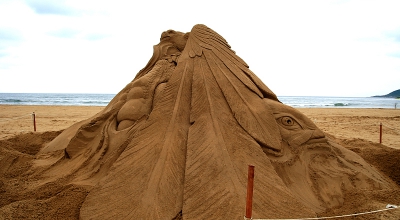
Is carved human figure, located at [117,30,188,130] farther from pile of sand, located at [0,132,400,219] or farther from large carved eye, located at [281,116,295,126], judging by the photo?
large carved eye, located at [281,116,295,126]

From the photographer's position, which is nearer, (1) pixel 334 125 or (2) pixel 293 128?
(2) pixel 293 128

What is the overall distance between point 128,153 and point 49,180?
113 centimetres

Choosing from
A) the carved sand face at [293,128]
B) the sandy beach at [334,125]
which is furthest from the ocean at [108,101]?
the carved sand face at [293,128]

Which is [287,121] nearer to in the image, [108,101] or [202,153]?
[202,153]

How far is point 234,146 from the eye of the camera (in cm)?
268

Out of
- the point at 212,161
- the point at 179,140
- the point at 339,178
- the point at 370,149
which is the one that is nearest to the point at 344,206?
the point at 339,178

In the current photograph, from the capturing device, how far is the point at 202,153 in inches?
102

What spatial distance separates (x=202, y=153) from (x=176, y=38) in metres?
2.14

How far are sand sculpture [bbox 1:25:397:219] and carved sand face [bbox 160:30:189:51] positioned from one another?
0.72 feet

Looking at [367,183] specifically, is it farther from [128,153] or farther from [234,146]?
[128,153]

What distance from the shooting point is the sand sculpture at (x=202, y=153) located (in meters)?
2.37

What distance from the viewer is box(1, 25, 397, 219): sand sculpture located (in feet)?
7.76

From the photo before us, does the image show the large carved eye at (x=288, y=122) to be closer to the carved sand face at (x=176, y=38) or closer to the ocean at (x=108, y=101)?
the carved sand face at (x=176, y=38)

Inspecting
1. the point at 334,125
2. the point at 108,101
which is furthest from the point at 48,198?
the point at 108,101
